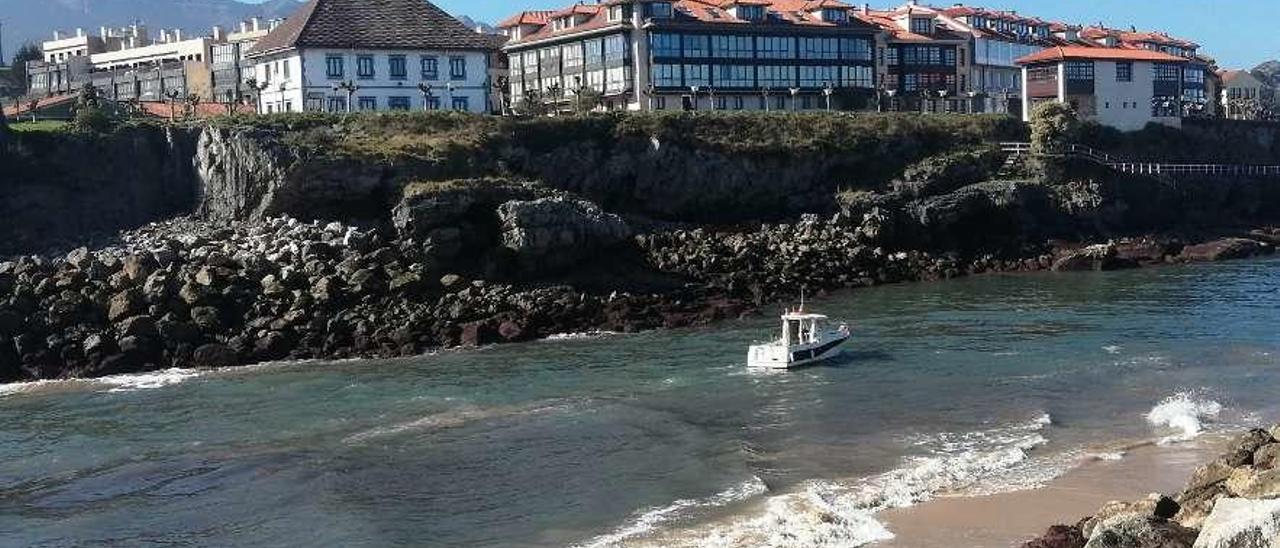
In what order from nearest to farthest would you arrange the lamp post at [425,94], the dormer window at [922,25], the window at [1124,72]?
the lamp post at [425,94]
the window at [1124,72]
the dormer window at [922,25]

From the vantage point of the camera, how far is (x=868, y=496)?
27.5 metres

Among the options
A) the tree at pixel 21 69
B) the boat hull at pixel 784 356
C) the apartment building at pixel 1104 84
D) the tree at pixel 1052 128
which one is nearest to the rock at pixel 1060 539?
the boat hull at pixel 784 356

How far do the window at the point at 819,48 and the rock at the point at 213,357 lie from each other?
178ft

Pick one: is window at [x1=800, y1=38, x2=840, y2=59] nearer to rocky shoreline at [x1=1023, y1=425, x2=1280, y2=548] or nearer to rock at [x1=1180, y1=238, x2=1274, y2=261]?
rock at [x1=1180, y1=238, x2=1274, y2=261]

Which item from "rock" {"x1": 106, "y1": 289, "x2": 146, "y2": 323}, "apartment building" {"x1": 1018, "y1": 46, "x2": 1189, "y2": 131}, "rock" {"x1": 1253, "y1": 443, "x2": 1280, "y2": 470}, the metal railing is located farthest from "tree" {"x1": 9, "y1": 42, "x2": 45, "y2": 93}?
"rock" {"x1": 1253, "y1": 443, "x2": 1280, "y2": 470}

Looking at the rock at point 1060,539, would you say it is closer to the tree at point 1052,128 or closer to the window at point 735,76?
the tree at point 1052,128

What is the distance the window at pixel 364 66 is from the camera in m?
79.4

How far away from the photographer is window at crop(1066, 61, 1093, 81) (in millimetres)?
94188

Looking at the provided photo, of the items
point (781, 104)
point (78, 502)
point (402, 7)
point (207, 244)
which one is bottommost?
point (78, 502)

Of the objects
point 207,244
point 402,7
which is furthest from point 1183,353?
point 402,7

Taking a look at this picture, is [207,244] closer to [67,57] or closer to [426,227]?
[426,227]

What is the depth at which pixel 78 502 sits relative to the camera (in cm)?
3019

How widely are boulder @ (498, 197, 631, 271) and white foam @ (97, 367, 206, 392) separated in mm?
16733

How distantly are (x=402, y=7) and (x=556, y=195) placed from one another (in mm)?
26171
